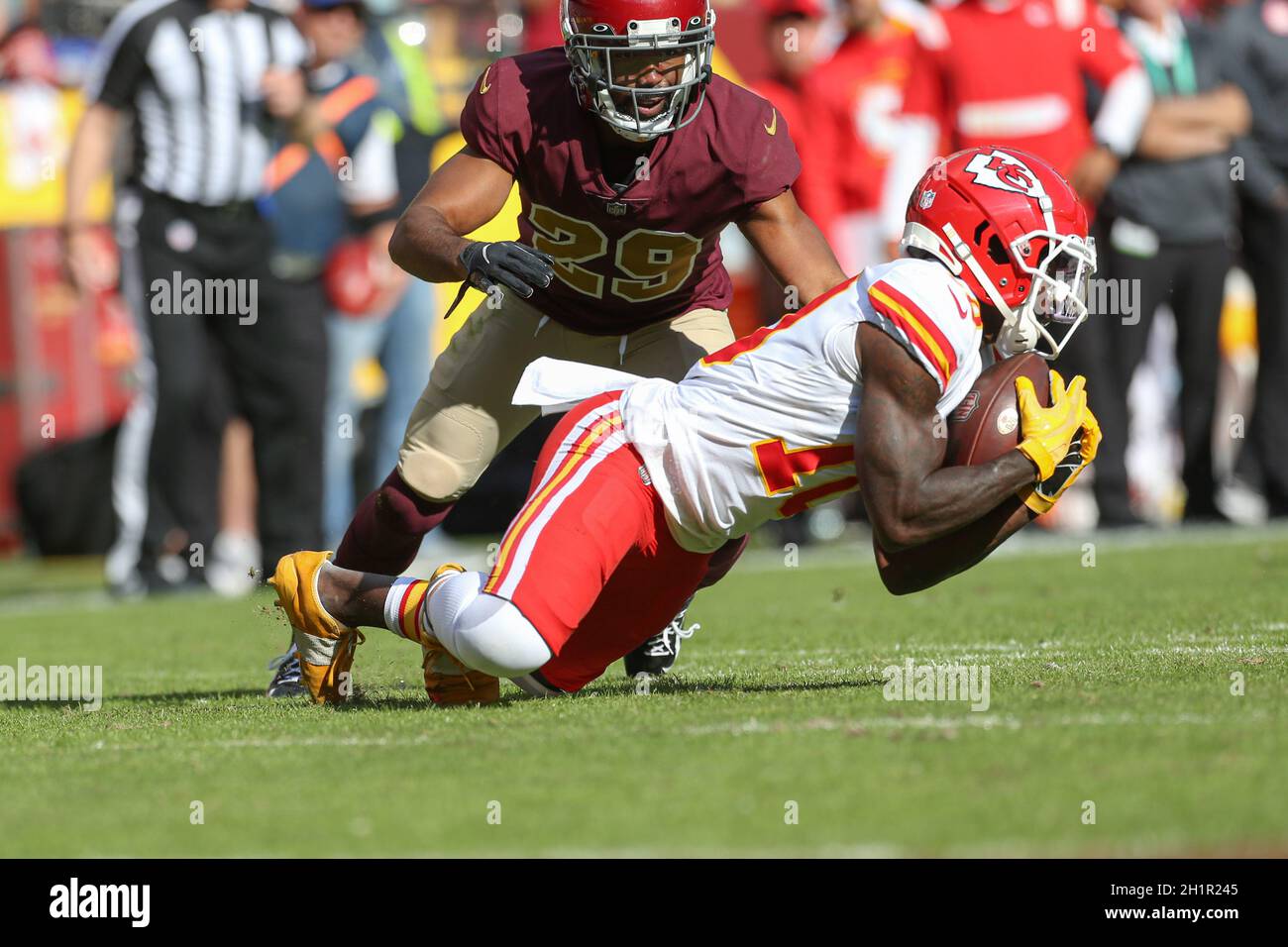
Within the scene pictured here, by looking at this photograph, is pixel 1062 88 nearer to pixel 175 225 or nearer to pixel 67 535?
pixel 175 225

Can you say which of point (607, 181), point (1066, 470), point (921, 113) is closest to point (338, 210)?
point (921, 113)

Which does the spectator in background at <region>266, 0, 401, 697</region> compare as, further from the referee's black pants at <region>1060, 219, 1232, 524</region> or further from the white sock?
the white sock

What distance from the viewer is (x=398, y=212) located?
35.3ft

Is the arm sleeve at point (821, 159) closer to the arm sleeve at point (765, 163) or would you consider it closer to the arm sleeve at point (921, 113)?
the arm sleeve at point (921, 113)

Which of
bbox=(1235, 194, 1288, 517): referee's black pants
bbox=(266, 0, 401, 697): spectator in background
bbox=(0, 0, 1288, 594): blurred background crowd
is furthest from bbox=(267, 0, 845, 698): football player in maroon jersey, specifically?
bbox=(1235, 194, 1288, 517): referee's black pants

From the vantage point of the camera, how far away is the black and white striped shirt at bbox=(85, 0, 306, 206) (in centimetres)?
963

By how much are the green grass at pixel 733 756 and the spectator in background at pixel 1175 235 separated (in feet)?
13.7

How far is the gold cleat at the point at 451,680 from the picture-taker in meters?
4.99

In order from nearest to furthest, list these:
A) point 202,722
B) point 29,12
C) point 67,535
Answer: point 202,722
point 67,535
point 29,12

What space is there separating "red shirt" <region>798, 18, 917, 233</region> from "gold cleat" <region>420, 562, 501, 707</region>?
621 centimetres

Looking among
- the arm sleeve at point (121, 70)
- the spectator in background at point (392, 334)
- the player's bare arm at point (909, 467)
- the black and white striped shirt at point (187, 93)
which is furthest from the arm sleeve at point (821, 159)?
the player's bare arm at point (909, 467)

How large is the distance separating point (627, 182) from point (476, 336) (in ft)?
2.48

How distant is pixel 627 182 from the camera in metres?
5.31
